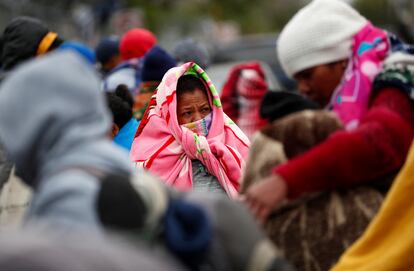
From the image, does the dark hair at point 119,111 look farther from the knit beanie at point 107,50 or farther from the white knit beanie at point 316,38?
the knit beanie at point 107,50

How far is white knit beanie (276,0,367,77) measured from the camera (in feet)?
14.3

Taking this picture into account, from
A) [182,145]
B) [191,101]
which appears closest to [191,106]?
[191,101]

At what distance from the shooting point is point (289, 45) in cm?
438

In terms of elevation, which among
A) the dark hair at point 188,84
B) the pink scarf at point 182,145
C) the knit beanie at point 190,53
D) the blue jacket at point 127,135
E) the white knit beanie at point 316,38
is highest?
the white knit beanie at point 316,38

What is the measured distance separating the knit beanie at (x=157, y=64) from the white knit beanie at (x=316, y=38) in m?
4.11

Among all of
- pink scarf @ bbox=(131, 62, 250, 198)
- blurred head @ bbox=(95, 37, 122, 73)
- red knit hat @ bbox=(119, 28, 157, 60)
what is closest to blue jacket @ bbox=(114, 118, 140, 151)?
pink scarf @ bbox=(131, 62, 250, 198)

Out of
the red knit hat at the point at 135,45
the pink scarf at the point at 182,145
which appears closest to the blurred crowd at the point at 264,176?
the pink scarf at the point at 182,145

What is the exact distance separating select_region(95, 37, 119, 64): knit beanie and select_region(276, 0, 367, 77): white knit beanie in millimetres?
7488

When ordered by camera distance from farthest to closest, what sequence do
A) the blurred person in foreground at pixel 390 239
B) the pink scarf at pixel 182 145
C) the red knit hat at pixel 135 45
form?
the red knit hat at pixel 135 45 → the pink scarf at pixel 182 145 → the blurred person in foreground at pixel 390 239

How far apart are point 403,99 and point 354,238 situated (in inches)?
21.0

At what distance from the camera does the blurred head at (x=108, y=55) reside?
11.9 meters

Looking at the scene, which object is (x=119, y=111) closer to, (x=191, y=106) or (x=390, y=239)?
(x=191, y=106)

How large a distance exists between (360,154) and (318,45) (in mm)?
608

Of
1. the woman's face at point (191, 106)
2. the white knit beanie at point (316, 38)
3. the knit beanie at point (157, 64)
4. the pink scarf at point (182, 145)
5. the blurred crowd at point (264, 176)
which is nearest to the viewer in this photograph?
the blurred crowd at point (264, 176)
